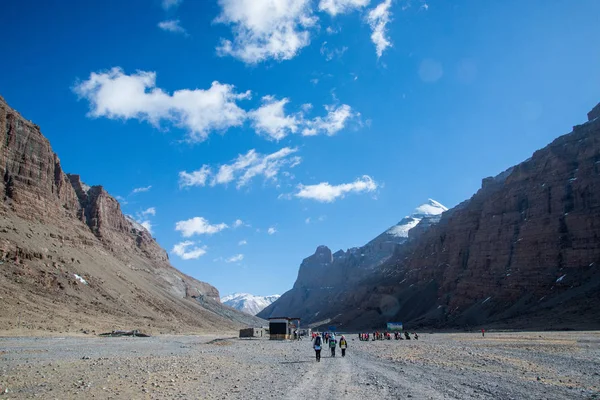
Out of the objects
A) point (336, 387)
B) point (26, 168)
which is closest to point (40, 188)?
point (26, 168)

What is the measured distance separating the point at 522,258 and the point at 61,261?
113 m

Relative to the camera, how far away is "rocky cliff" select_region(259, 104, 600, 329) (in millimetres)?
92688

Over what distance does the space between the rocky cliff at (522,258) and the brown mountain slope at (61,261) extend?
69.0m

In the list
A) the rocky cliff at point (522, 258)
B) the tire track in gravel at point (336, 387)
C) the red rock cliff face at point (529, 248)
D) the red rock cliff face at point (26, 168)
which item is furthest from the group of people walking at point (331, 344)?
the red rock cliff face at point (26, 168)

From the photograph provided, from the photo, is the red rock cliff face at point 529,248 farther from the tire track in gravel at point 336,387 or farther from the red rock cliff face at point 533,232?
the tire track in gravel at point 336,387

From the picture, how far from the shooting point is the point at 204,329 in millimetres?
116875

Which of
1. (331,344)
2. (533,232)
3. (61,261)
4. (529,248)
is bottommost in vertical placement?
(331,344)

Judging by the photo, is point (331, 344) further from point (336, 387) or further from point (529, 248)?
point (529, 248)

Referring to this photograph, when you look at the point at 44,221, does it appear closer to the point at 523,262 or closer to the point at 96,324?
the point at 96,324

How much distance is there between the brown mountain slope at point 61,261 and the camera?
230 feet

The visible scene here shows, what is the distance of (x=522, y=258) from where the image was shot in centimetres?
11362

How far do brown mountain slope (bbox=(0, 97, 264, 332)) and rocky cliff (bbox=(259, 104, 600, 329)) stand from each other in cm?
6903

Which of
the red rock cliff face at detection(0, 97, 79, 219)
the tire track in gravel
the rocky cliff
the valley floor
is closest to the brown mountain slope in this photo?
the red rock cliff face at detection(0, 97, 79, 219)

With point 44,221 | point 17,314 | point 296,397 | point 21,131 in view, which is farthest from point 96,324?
point 296,397
